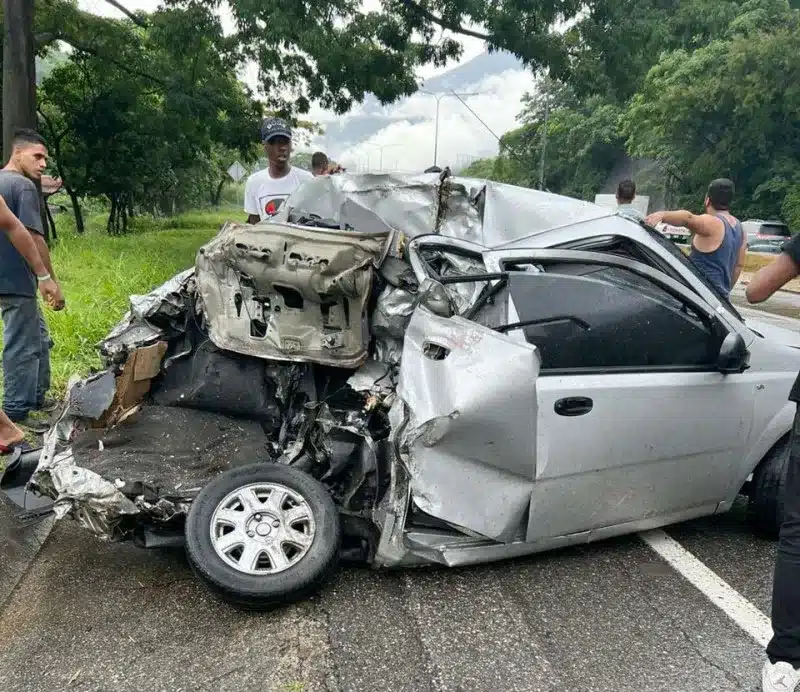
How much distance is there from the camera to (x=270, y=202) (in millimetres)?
5422

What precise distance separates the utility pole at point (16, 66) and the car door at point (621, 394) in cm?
909

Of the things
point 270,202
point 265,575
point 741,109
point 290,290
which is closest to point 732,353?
point 290,290

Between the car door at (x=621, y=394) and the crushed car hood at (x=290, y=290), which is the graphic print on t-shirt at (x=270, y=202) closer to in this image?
the crushed car hood at (x=290, y=290)

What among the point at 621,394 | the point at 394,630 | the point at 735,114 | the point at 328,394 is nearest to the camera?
the point at 394,630

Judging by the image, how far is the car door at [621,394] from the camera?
2.77 meters

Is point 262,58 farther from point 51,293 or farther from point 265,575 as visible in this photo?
point 265,575

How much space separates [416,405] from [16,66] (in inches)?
383

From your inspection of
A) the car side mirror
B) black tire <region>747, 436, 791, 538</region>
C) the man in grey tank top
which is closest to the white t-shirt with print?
the man in grey tank top

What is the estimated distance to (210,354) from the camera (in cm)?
353

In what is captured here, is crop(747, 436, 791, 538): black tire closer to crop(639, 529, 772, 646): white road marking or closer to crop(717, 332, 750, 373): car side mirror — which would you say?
crop(639, 529, 772, 646): white road marking

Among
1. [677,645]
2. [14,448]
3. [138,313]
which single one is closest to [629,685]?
[677,645]

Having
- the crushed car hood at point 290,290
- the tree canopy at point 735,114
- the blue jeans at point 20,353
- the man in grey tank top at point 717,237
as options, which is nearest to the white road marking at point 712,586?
the crushed car hood at point 290,290

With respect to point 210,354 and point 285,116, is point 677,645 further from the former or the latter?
point 285,116

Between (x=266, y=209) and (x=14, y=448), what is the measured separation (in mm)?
2662
